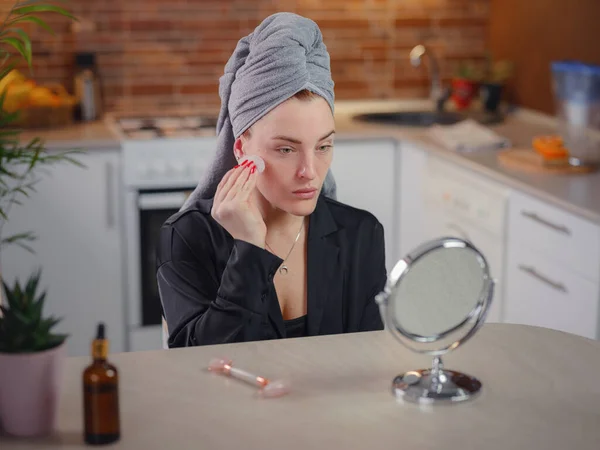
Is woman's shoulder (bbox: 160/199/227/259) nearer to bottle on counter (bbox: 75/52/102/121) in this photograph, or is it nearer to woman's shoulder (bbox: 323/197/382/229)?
woman's shoulder (bbox: 323/197/382/229)

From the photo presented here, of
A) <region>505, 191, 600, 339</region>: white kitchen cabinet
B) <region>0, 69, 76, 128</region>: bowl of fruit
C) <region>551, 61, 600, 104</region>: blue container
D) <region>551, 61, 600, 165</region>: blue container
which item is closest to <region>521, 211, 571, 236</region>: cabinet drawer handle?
<region>505, 191, 600, 339</region>: white kitchen cabinet

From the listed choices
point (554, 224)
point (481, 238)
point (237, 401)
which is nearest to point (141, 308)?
point (481, 238)

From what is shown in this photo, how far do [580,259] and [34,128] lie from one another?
2317mm

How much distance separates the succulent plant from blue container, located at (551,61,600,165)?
254cm

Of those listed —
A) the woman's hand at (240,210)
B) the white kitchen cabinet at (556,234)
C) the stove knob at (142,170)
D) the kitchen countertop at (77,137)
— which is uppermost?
the woman's hand at (240,210)

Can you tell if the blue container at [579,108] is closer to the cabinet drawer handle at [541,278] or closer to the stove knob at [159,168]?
the cabinet drawer handle at [541,278]

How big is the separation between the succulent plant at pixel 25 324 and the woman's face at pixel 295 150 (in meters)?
0.69

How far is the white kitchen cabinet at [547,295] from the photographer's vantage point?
303cm

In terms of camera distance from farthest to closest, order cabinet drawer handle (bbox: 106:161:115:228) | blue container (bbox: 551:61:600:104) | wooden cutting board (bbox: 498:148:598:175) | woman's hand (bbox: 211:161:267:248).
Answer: cabinet drawer handle (bbox: 106:161:115:228) → blue container (bbox: 551:61:600:104) → wooden cutting board (bbox: 498:148:598:175) → woman's hand (bbox: 211:161:267:248)

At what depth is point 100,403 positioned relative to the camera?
1.40 metres

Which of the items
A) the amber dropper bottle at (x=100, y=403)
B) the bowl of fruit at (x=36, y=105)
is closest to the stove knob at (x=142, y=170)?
the bowl of fruit at (x=36, y=105)

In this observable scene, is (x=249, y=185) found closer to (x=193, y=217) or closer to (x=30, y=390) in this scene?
(x=193, y=217)

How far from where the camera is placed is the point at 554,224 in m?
3.17

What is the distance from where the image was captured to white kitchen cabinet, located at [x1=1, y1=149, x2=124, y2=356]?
4.00 m
